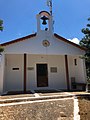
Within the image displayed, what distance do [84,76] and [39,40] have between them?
191 inches

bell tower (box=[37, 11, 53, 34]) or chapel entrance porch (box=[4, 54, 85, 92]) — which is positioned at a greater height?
bell tower (box=[37, 11, 53, 34])

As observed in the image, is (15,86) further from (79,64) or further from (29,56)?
(79,64)

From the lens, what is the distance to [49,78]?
14.6m

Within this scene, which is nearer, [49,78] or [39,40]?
[39,40]

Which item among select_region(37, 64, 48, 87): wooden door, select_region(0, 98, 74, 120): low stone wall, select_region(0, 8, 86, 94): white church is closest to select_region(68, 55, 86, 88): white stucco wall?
select_region(0, 8, 86, 94): white church

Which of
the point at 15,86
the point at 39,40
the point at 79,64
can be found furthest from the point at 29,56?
the point at 79,64

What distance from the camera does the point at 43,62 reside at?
1477 centimetres

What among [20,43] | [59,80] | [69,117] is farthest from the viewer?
[59,80]

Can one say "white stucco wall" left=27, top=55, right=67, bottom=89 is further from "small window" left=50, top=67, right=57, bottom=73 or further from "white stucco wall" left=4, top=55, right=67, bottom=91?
"small window" left=50, top=67, right=57, bottom=73

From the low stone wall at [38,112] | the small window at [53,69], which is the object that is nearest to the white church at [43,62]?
the small window at [53,69]

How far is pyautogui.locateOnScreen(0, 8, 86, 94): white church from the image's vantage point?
13.2 meters

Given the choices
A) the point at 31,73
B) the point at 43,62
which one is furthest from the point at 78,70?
the point at 31,73

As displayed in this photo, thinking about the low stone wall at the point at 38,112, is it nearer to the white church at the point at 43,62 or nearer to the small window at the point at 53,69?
the white church at the point at 43,62

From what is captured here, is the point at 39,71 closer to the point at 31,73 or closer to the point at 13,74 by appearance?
the point at 31,73
